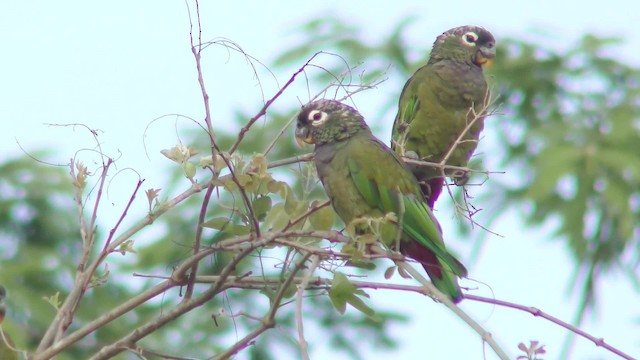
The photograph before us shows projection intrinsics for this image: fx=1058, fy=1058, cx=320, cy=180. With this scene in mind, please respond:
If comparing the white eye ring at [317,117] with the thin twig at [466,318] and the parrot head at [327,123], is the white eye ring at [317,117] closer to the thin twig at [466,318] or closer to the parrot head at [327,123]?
the parrot head at [327,123]

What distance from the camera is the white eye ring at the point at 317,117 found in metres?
3.95

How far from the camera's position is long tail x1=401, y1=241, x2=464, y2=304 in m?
3.24

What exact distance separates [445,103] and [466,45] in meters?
0.39

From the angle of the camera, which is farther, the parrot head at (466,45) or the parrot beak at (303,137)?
the parrot head at (466,45)

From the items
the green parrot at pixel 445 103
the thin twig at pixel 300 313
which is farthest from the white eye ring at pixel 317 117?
the thin twig at pixel 300 313

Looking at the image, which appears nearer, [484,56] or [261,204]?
[261,204]

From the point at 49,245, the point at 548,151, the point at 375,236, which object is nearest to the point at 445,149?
the point at 375,236

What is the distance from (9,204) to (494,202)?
5992mm

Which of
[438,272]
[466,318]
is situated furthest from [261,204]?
[438,272]

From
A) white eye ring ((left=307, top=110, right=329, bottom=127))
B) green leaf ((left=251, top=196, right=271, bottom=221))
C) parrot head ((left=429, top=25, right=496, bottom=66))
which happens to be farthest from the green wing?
parrot head ((left=429, top=25, right=496, bottom=66))

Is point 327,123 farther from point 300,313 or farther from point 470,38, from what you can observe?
point 300,313

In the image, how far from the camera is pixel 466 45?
187 inches

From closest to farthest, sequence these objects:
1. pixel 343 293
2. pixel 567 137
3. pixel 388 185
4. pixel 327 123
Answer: pixel 343 293 → pixel 388 185 → pixel 327 123 → pixel 567 137

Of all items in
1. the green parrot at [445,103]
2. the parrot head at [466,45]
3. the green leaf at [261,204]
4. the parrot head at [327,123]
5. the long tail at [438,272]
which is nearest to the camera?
the green leaf at [261,204]
